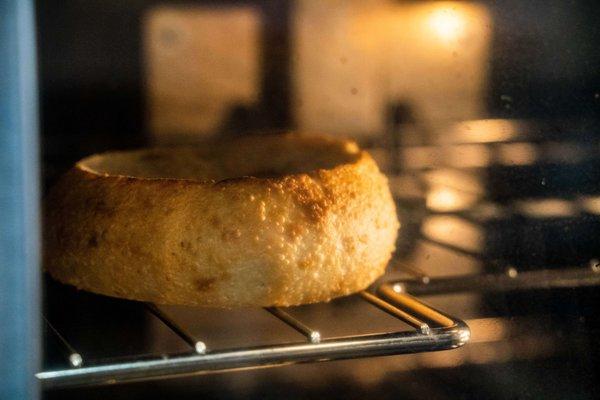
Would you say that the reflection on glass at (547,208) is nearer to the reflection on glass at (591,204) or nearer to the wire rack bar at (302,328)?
the reflection on glass at (591,204)

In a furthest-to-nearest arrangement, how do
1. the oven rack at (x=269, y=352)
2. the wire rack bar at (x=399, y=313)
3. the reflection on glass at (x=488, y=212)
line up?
the reflection on glass at (x=488, y=212)
the wire rack bar at (x=399, y=313)
the oven rack at (x=269, y=352)

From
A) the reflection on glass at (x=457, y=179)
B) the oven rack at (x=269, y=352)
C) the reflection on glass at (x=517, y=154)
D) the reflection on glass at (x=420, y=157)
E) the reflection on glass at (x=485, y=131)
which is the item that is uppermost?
the reflection on glass at (x=485, y=131)

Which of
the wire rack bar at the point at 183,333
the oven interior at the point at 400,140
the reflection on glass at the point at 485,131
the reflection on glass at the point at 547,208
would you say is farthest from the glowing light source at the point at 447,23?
the wire rack bar at the point at 183,333

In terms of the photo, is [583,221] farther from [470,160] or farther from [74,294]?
[74,294]

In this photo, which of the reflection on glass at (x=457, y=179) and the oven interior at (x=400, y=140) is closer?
the oven interior at (x=400, y=140)

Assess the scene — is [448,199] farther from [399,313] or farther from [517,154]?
[399,313]

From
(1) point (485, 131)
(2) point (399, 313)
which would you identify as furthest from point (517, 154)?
(2) point (399, 313)

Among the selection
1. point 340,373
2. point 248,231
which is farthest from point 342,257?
point 340,373
